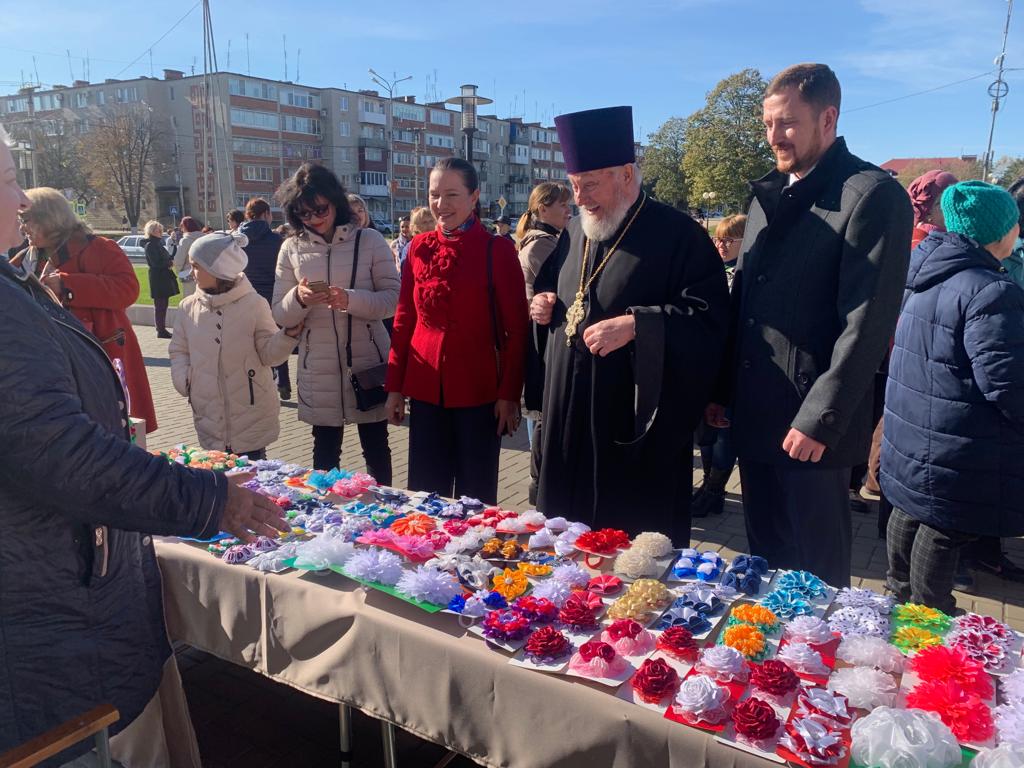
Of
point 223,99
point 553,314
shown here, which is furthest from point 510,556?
point 223,99

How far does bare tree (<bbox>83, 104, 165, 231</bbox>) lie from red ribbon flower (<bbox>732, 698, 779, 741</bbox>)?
53169 mm

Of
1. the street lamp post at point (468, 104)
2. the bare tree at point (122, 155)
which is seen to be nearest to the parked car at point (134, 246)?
the bare tree at point (122, 155)

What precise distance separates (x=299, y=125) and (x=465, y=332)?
67.5 m

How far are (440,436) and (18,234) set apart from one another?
84.7 inches

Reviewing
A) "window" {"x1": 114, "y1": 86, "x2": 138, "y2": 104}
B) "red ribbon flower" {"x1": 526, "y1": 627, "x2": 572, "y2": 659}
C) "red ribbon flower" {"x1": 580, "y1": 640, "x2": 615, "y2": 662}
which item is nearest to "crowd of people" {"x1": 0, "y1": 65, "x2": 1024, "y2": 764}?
"red ribbon flower" {"x1": 526, "y1": 627, "x2": 572, "y2": 659}

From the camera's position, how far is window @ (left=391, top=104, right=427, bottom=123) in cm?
7374

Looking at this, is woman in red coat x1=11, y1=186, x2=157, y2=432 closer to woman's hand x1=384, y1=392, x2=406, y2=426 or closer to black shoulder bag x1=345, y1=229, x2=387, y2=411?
black shoulder bag x1=345, y1=229, x2=387, y2=411

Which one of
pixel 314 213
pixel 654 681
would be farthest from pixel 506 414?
pixel 654 681

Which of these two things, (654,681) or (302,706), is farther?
(302,706)

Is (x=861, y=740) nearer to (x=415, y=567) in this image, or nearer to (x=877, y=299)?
(x=415, y=567)

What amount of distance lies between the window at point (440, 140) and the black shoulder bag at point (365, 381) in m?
77.3

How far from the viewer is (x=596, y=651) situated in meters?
1.47

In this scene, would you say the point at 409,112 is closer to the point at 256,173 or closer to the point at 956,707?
the point at 256,173

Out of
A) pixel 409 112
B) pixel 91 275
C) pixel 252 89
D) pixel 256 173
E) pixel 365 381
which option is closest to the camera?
pixel 365 381
